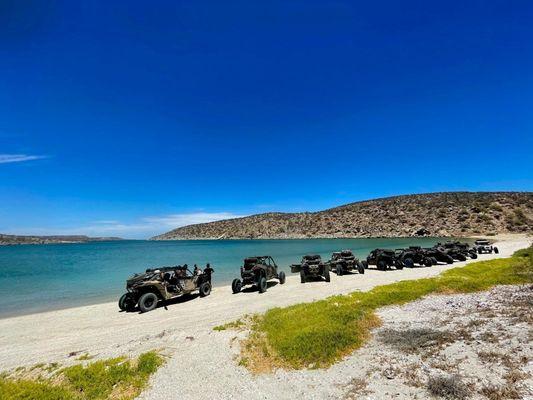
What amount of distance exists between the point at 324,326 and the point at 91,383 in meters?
5.91

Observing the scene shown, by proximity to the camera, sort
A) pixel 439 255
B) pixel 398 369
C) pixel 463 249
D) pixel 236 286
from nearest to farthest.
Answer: pixel 398 369, pixel 236 286, pixel 439 255, pixel 463 249

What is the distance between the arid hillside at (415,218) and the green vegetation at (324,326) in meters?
72.2

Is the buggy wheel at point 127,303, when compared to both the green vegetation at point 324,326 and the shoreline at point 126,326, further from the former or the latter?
the green vegetation at point 324,326

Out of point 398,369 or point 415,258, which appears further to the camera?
point 415,258

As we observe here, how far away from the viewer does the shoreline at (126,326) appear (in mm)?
9320

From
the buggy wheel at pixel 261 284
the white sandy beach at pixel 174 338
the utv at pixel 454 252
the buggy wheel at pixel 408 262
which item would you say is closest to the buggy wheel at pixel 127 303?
the white sandy beach at pixel 174 338

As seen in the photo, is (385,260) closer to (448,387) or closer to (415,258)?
(415,258)

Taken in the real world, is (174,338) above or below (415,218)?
below

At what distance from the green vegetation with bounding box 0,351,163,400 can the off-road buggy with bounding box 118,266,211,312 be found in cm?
822

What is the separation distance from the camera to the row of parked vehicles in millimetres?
15656

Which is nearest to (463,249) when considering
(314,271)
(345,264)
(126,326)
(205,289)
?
(345,264)

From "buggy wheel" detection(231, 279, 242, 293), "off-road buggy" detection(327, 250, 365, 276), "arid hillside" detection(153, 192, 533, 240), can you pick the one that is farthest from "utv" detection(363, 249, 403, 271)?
"arid hillside" detection(153, 192, 533, 240)

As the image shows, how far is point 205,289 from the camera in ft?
61.5

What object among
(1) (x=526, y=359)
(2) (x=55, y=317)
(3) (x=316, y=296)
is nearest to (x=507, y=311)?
(1) (x=526, y=359)
